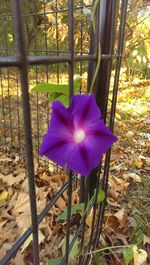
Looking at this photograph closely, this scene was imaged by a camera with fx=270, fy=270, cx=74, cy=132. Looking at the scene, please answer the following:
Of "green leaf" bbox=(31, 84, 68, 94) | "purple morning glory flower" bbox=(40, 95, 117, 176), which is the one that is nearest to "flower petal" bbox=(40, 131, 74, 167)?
"purple morning glory flower" bbox=(40, 95, 117, 176)

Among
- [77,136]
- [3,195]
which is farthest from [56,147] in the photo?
[3,195]

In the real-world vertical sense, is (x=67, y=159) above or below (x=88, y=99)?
below

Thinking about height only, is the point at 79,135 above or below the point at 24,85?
below

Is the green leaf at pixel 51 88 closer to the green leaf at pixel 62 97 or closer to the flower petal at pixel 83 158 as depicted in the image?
the green leaf at pixel 62 97

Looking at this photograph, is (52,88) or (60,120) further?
(52,88)

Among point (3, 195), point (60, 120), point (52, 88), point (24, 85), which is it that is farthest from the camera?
point (3, 195)

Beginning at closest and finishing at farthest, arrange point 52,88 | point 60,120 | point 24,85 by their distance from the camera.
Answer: point 24,85 < point 60,120 < point 52,88

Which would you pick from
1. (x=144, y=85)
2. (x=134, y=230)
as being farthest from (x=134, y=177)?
(x=144, y=85)

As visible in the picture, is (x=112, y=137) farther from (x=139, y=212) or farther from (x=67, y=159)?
(x=139, y=212)

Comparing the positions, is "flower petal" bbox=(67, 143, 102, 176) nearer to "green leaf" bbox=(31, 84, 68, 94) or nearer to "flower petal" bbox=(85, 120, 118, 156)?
"flower petal" bbox=(85, 120, 118, 156)

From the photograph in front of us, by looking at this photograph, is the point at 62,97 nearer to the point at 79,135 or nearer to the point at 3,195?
the point at 79,135
